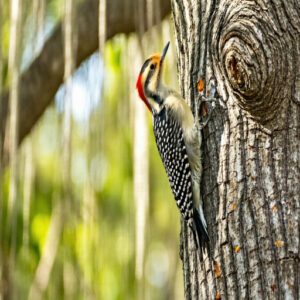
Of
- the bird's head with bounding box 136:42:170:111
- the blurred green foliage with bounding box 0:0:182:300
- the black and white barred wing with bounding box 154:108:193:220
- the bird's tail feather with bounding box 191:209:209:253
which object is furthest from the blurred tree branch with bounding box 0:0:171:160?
the bird's tail feather with bounding box 191:209:209:253

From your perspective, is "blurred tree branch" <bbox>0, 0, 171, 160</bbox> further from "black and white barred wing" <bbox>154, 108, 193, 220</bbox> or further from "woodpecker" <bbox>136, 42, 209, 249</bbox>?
"black and white barred wing" <bbox>154, 108, 193, 220</bbox>

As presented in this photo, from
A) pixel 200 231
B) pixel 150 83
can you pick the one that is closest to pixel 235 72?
pixel 200 231

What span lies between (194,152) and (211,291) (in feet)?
2.89

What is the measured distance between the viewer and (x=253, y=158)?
3.30m

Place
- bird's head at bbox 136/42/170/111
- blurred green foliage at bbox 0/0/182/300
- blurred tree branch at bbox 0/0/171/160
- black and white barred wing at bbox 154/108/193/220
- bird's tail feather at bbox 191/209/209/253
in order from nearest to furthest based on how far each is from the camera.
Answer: bird's tail feather at bbox 191/209/209/253 < black and white barred wing at bbox 154/108/193/220 < blurred green foliage at bbox 0/0/182/300 < bird's head at bbox 136/42/170/111 < blurred tree branch at bbox 0/0/171/160

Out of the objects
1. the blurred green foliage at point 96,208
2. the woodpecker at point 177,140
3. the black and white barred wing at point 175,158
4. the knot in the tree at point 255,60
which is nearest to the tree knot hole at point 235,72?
the knot in the tree at point 255,60

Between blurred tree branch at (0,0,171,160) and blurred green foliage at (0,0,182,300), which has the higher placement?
blurred tree branch at (0,0,171,160)

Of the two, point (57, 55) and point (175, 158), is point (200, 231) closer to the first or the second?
point (175, 158)

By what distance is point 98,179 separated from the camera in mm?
4504

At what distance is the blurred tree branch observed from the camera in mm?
5430

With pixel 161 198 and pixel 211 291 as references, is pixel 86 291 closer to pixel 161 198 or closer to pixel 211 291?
pixel 211 291

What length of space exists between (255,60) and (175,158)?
1.32 meters

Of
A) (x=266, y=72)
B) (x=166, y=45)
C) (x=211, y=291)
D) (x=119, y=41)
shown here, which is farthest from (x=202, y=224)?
(x=119, y=41)

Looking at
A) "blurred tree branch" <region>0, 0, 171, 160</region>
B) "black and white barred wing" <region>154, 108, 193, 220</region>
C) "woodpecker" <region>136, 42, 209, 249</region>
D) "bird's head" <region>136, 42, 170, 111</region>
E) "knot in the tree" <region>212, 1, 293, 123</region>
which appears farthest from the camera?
"blurred tree branch" <region>0, 0, 171, 160</region>
